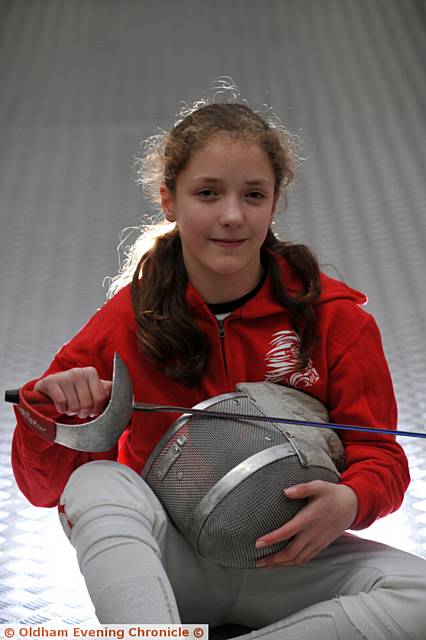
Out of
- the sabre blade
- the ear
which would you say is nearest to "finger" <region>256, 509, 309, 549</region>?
the sabre blade

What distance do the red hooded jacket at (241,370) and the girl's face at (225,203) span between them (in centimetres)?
7

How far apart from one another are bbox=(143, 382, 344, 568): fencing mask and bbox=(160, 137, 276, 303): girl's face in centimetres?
18

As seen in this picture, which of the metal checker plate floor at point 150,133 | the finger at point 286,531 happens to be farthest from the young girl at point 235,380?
the metal checker plate floor at point 150,133

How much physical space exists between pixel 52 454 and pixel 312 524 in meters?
0.33

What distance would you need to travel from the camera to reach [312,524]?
1021 millimetres

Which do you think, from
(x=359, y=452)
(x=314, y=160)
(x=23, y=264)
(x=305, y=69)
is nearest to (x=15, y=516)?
(x=359, y=452)

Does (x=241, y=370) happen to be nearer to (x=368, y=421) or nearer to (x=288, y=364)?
(x=288, y=364)

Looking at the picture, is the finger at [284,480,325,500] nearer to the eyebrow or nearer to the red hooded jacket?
the red hooded jacket

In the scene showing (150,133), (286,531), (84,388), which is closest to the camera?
(286,531)

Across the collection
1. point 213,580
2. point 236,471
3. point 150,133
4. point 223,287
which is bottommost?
point 213,580

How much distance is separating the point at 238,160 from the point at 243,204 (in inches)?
2.1

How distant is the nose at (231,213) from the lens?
3.82ft

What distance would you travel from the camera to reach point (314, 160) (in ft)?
8.48

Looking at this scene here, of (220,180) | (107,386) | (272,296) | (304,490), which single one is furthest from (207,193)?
(304,490)
